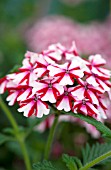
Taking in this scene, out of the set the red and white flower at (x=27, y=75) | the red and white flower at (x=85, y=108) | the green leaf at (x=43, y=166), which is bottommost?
the green leaf at (x=43, y=166)

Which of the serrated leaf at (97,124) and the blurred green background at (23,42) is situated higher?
the blurred green background at (23,42)

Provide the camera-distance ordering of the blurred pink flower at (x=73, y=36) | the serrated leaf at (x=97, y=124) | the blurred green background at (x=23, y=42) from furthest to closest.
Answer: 1. the blurred pink flower at (x=73, y=36)
2. the blurred green background at (x=23, y=42)
3. the serrated leaf at (x=97, y=124)

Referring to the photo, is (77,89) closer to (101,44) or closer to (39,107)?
(39,107)

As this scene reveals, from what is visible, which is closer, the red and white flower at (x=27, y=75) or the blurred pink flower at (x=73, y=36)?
the red and white flower at (x=27, y=75)

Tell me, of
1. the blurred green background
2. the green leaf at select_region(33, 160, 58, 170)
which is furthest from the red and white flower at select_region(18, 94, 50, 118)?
the blurred green background

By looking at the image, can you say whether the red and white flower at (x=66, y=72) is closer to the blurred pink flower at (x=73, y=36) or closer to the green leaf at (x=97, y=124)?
the green leaf at (x=97, y=124)

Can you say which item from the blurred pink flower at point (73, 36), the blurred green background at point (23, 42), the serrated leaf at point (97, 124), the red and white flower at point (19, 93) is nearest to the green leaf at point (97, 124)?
the serrated leaf at point (97, 124)

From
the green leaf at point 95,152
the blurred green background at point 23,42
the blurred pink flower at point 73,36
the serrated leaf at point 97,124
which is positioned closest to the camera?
the serrated leaf at point 97,124
